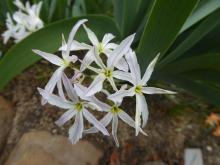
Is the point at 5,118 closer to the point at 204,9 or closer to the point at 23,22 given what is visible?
the point at 23,22

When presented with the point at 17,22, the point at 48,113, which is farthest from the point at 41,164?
the point at 17,22

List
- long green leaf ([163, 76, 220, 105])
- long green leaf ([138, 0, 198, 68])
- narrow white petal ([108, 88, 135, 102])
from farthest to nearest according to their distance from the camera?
1. long green leaf ([163, 76, 220, 105])
2. long green leaf ([138, 0, 198, 68])
3. narrow white petal ([108, 88, 135, 102])

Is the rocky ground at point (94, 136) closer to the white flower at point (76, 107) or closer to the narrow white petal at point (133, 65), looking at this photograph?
the white flower at point (76, 107)

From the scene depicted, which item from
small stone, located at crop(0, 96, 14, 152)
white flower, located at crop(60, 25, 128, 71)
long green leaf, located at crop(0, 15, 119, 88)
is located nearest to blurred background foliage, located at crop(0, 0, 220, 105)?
long green leaf, located at crop(0, 15, 119, 88)

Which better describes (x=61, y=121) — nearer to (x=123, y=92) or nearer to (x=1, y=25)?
(x=123, y=92)

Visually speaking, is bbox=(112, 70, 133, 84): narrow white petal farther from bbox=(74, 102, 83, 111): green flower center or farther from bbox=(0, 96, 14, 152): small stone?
bbox=(0, 96, 14, 152): small stone

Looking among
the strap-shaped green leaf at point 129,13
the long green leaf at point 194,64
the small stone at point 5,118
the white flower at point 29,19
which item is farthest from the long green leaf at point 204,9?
the small stone at point 5,118

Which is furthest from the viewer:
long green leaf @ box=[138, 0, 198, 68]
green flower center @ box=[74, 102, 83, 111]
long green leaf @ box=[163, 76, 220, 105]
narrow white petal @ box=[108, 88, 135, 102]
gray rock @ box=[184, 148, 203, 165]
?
gray rock @ box=[184, 148, 203, 165]
